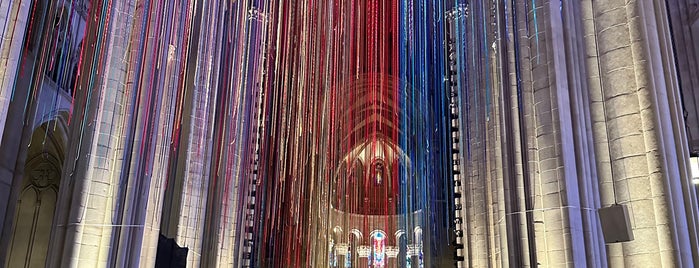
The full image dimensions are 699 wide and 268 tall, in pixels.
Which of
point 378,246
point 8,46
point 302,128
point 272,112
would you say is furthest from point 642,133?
point 378,246

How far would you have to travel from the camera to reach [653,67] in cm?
502

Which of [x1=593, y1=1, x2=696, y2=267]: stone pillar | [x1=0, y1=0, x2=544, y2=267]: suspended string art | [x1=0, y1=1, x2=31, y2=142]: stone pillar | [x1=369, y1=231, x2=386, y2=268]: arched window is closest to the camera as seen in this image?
[x1=593, y1=1, x2=696, y2=267]: stone pillar

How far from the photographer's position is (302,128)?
63.3 ft

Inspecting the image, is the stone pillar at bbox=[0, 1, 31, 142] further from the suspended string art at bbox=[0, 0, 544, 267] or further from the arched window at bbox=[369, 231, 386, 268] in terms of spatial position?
the arched window at bbox=[369, 231, 386, 268]

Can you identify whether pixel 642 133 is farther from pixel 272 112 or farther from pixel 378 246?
pixel 378 246

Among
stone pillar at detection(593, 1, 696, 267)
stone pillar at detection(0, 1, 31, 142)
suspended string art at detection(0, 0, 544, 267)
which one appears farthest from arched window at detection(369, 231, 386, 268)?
stone pillar at detection(0, 1, 31, 142)

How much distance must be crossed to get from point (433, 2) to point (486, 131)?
621 centimetres

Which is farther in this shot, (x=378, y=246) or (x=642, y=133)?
(x=378, y=246)

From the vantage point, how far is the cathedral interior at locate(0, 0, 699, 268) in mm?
5016

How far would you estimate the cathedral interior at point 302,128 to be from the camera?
502 cm

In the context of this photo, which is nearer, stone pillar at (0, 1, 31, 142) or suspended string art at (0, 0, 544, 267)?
stone pillar at (0, 1, 31, 142)

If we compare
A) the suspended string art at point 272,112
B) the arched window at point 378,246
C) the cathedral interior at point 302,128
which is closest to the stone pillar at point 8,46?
the cathedral interior at point 302,128

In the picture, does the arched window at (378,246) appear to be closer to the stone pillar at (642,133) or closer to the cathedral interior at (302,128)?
the cathedral interior at (302,128)

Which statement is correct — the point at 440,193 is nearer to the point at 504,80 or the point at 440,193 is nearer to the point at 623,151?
the point at 504,80
